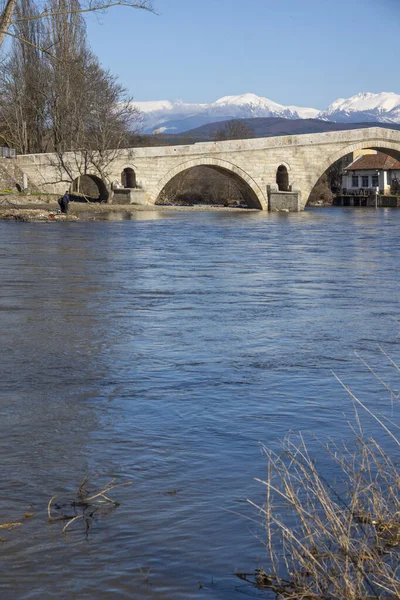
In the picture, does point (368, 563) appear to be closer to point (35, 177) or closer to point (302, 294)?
point (302, 294)

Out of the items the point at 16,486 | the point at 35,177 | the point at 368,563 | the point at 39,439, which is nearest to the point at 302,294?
the point at 39,439

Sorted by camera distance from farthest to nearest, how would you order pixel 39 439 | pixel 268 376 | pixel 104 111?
1. pixel 104 111
2. pixel 268 376
3. pixel 39 439

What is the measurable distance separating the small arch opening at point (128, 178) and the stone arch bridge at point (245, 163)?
0.17 feet

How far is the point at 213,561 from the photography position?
10.6ft

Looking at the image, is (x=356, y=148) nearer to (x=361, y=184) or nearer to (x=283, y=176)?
(x=283, y=176)

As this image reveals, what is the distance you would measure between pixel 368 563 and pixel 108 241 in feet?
57.3

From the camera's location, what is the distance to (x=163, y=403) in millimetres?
5379

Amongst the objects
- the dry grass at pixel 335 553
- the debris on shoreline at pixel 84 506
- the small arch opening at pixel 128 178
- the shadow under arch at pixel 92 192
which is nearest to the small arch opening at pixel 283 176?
the small arch opening at pixel 128 178

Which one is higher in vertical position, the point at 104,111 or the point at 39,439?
the point at 104,111

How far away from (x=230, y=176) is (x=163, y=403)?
42037 millimetres

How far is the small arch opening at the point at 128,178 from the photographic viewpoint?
43.3 m

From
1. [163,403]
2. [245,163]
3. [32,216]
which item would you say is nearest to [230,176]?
[245,163]

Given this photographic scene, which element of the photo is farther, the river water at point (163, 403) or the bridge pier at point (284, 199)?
the bridge pier at point (284, 199)

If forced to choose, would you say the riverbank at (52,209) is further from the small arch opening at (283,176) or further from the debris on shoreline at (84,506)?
the debris on shoreline at (84,506)
